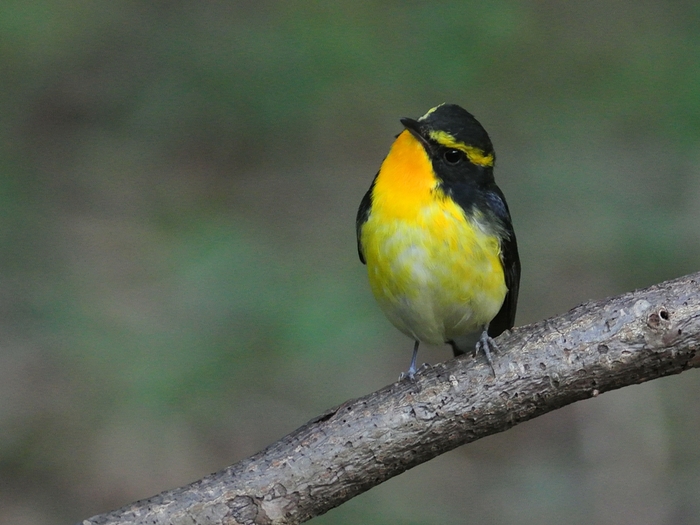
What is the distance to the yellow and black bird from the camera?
4637 mm

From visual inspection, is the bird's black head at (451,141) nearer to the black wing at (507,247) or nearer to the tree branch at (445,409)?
the black wing at (507,247)

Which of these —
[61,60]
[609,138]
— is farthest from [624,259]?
[61,60]

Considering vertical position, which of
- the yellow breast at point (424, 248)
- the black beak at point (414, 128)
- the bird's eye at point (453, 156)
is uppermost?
the black beak at point (414, 128)

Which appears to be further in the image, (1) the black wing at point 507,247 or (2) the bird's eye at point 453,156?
(1) the black wing at point 507,247

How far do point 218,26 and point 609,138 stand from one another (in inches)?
187

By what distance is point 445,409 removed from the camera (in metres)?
4.11

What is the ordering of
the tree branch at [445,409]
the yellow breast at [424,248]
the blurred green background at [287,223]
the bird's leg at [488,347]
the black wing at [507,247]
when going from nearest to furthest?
the tree branch at [445,409] < the bird's leg at [488,347] < the yellow breast at [424,248] < the black wing at [507,247] < the blurred green background at [287,223]

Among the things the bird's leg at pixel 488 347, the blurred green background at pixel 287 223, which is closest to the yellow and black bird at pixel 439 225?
the bird's leg at pixel 488 347

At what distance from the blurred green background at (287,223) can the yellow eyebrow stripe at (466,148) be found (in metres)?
3.27

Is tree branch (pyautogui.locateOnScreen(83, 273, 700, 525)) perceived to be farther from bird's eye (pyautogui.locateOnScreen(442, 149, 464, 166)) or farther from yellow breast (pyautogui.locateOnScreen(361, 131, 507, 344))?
bird's eye (pyautogui.locateOnScreen(442, 149, 464, 166))

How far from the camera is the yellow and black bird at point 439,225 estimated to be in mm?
4637

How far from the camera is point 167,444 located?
24.5 ft

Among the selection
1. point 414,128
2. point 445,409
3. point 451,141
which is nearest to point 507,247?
point 451,141

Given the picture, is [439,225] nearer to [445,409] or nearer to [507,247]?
[507,247]
